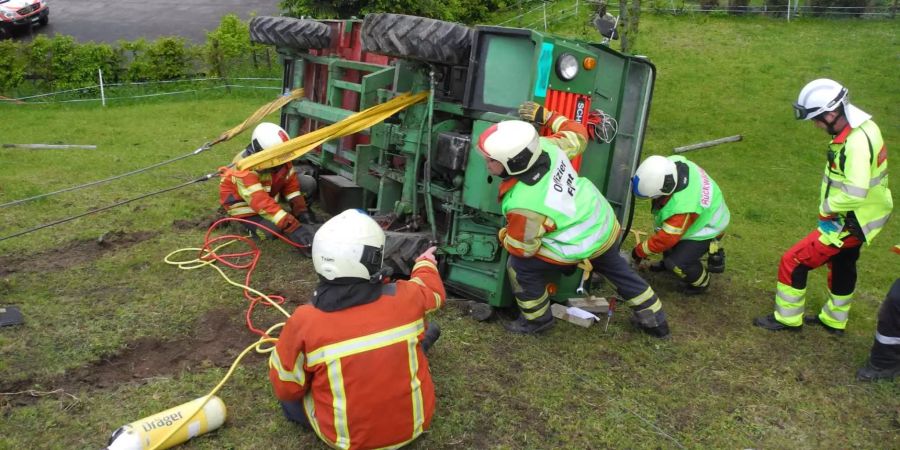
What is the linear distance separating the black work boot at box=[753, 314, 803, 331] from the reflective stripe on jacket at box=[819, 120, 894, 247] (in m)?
0.74

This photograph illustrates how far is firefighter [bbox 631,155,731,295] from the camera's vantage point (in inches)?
197

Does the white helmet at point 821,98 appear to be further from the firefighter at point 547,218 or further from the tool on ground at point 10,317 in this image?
the tool on ground at point 10,317

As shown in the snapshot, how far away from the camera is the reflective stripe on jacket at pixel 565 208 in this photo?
13.4 feet

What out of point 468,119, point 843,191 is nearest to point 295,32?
point 468,119

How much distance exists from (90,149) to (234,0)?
1312 cm

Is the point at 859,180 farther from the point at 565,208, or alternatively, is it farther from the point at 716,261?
the point at 565,208

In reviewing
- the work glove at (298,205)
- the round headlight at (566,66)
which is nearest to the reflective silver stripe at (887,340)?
the round headlight at (566,66)

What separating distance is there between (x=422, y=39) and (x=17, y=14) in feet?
52.9

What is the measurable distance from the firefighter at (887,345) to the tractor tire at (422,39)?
3.10 meters

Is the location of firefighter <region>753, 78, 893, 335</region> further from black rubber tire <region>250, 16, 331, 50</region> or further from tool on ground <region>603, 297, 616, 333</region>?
black rubber tire <region>250, 16, 331, 50</region>

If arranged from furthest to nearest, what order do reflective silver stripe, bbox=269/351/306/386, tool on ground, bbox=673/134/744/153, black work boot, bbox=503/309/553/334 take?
1. tool on ground, bbox=673/134/744/153
2. black work boot, bbox=503/309/553/334
3. reflective silver stripe, bbox=269/351/306/386

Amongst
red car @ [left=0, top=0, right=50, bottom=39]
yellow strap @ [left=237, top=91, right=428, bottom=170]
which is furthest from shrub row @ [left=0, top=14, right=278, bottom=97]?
yellow strap @ [left=237, top=91, right=428, bottom=170]

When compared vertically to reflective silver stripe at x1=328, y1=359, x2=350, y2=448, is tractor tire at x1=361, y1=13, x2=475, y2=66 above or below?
above

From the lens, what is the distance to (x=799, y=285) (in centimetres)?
488
